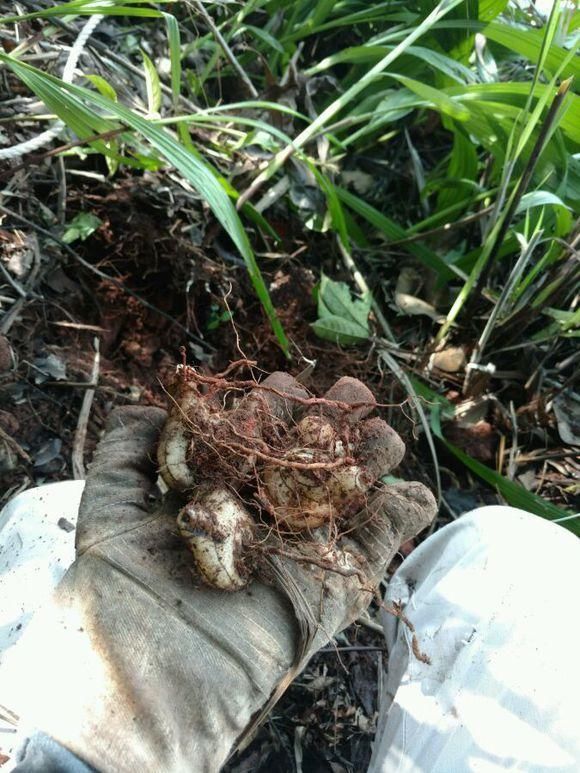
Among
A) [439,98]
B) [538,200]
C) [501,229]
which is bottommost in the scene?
[501,229]

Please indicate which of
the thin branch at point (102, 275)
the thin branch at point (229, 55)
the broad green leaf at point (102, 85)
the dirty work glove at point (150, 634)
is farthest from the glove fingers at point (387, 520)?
the thin branch at point (229, 55)

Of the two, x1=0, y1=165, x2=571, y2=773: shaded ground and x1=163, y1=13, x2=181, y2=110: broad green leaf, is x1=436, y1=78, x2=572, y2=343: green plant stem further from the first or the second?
x1=163, y1=13, x2=181, y2=110: broad green leaf

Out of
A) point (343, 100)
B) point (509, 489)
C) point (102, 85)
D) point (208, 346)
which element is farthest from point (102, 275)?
point (509, 489)

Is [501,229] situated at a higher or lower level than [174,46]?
lower

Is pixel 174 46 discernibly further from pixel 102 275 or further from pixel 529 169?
pixel 529 169

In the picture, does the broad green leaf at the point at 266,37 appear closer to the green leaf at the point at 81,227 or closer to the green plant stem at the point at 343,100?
the green plant stem at the point at 343,100

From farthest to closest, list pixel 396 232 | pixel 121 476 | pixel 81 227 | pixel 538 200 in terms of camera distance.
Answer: pixel 396 232 < pixel 81 227 < pixel 538 200 < pixel 121 476

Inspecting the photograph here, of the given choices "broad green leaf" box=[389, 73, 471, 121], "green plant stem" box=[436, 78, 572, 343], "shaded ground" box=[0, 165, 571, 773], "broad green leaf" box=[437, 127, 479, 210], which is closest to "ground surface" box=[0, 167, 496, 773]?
"shaded ground" box=[0, 165, 571, 773]

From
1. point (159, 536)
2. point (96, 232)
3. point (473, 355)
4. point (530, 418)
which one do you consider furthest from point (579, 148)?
point (159, 536)
